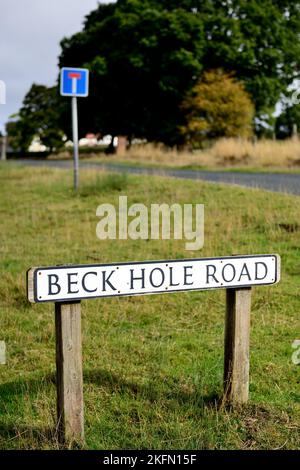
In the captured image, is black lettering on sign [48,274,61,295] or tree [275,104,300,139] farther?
tree [275,104,300,139]

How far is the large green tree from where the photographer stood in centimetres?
3228

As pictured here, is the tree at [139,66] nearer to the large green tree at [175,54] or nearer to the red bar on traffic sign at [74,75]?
the large green tree at [175,54]

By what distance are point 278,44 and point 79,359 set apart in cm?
3444

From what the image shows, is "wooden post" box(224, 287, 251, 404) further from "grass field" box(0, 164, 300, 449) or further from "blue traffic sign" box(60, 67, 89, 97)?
"blue traffic sign" box(60, 67, 89, 97)

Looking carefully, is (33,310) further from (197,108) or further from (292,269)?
(197,108)

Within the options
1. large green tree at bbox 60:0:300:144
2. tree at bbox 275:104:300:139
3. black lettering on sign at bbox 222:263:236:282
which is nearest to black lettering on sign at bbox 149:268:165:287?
black lettering on sign at bbox 222:263:236:282

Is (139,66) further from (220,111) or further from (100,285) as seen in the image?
(100,285)

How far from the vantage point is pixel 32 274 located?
118 inches

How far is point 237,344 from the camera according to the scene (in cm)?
359

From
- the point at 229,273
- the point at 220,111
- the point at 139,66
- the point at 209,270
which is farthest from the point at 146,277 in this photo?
the point at 139,66

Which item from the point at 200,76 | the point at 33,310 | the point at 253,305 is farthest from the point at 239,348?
the point at 200,76

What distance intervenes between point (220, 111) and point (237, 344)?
1004 inches

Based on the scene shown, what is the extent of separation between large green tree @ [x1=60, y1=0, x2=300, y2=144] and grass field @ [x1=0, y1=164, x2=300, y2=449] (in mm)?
24573

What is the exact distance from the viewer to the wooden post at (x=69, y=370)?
123 inches
